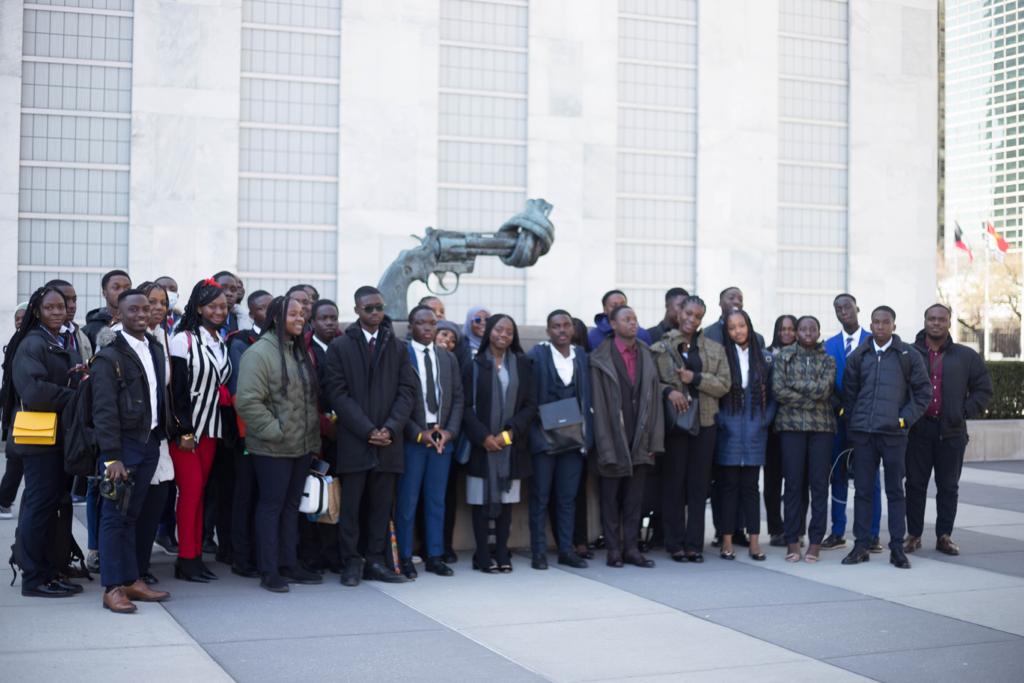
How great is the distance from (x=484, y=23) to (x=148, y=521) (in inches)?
809

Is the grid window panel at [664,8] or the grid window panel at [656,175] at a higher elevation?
the grid window panel at [664,8]

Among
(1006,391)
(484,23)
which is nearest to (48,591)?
(1006,391)

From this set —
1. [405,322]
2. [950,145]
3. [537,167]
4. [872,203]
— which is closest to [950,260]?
[950,145]

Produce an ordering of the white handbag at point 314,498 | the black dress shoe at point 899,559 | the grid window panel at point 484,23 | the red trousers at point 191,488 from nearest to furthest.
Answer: the red trousers at point 191,488, the white handbag at point 314,498, the black dress shoe at point 899,559, the grid window panel at point 484,23

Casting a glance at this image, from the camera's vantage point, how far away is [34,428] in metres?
8.02

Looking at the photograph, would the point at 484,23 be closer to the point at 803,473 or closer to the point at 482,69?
the point at 482,69

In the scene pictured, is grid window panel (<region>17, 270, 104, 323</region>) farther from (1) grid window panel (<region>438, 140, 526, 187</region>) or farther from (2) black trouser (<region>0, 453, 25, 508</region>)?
(2) black trouser (<region>0, 453, 25, 508</region>)

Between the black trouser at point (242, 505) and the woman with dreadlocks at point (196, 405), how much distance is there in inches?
8.3

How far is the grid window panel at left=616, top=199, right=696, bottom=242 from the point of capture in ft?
92.1

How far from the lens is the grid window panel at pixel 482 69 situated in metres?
26.7

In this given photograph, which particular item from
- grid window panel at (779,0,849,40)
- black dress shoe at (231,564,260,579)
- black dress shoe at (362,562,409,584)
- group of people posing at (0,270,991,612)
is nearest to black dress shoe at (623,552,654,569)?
group of people posing at (0,270,991,612)

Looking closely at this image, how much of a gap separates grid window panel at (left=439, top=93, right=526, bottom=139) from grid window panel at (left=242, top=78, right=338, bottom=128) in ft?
8.18

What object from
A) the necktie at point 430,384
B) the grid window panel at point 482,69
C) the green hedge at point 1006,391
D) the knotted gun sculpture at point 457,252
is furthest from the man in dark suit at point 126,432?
the grid window panel at point 482,69

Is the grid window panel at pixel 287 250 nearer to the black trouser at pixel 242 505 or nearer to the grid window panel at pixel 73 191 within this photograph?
the grid window panel at pixel 73 191
